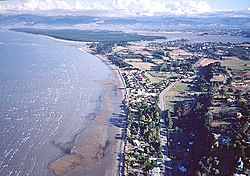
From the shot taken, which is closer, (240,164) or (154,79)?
(240,164)

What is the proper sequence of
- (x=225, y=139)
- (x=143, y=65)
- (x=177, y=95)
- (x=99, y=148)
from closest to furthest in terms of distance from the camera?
(x=225, y=139) → (x=99, y=148) → (x=177, y=95) → (x=143, y=65)

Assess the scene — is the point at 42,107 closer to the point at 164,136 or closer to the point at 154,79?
the point at 164,136

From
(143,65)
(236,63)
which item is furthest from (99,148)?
(236,63)

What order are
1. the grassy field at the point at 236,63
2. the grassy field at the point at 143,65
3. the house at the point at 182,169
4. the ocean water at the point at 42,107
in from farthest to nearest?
Result: the grassy field at the point at 143,65
the grassy field at the point at 236,63
the ocean water at the point at 42,107
the house at the point at 182,169

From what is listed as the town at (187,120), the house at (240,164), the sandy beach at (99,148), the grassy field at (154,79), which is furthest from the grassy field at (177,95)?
the house at (240,164)

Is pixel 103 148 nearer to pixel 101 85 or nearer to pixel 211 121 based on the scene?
pixel 211 121

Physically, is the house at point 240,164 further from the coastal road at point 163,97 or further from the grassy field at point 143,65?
the grassy field at point 143,65

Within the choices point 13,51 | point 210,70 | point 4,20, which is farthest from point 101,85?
point 4,20
